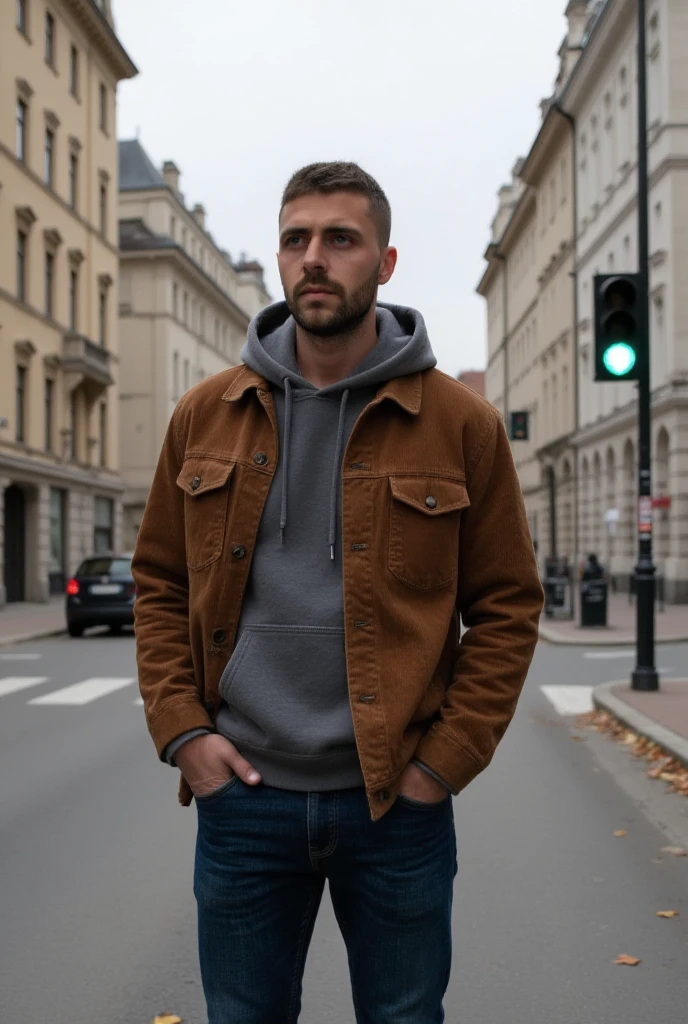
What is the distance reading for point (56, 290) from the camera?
36.4 meters

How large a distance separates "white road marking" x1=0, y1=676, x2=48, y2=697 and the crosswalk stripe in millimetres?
503

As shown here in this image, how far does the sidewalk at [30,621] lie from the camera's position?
834 inches

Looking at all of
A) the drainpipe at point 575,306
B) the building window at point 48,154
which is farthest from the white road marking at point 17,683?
the drainpipe at point 575,306

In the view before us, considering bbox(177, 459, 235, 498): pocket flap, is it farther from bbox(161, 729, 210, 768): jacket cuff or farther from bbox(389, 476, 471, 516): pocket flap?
bbox(161, 729, 210, 768): jacket cuff

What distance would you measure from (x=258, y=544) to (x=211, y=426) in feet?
0.95

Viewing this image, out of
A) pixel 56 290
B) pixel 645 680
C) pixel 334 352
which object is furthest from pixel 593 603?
pixel 56 290

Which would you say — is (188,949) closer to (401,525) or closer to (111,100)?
(401,525)

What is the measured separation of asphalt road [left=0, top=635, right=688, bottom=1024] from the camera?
388 cm

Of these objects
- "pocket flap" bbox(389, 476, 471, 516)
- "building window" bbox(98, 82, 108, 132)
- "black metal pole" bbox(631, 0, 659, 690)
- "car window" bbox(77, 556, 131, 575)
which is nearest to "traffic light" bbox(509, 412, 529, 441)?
"car window" bbox(77, 556, 131, 575)

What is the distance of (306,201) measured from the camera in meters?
2.37

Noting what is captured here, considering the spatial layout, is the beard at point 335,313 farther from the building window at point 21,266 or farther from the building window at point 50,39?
the building window at point 50,39

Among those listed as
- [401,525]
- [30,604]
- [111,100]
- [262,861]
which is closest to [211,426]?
[401,525]

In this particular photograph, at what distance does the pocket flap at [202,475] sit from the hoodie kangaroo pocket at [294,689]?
0.30 meters

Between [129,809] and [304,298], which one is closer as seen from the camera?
[304,298]
